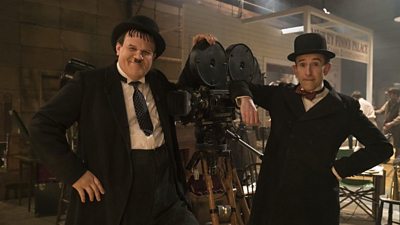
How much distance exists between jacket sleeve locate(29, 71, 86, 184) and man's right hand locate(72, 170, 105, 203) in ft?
0.06

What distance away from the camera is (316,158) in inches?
68.1

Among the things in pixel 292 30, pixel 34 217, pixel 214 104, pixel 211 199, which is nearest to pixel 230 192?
pixel 211 199

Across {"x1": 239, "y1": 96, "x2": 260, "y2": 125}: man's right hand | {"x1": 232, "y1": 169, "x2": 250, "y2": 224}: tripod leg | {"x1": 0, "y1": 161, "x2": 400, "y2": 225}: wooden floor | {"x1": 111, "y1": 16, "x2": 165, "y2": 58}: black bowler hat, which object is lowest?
{"x1": 0, "y1": 161, "x2": 400, "y2": 225}: wooden floor

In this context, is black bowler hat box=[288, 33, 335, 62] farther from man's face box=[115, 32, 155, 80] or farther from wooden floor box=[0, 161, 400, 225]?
wooden floor box=[0, 161, 400, 225]

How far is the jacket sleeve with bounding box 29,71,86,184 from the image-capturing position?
4.53ft

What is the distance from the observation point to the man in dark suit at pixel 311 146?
5.65 ft

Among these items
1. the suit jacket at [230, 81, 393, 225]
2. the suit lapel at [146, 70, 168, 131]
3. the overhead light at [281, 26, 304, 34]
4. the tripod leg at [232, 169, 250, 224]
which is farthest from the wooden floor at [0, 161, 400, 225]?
the overhead light at [281, 26, 304, 34]

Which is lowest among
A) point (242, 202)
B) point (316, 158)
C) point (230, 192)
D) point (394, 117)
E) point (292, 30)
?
point (242, 202)

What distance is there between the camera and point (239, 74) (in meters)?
2.20

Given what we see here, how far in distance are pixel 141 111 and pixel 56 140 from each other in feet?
1.15

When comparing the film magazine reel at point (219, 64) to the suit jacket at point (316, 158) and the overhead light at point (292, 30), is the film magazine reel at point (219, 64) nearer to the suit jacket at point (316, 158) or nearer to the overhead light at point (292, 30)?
the suit jacket at point (316, 158)

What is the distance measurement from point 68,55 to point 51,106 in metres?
4.05

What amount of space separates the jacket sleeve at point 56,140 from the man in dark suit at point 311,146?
754 mm

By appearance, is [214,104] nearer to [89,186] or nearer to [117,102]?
[117,102]
